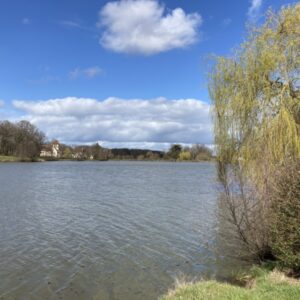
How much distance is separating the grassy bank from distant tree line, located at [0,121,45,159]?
351 ft

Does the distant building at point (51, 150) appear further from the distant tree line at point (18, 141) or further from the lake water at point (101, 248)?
the lake water at point (101, 248)

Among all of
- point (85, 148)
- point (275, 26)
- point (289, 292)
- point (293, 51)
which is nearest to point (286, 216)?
point (289, 292)

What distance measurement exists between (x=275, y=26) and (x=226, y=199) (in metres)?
5.44

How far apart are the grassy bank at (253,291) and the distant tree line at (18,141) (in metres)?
107

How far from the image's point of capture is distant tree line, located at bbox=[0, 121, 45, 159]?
10888 cm

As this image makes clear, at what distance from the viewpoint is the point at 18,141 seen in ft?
364

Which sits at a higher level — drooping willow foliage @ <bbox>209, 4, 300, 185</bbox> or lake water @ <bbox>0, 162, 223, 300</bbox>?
drooping willow foliage @ <bbox>209, 4, 300, 185</bbox>

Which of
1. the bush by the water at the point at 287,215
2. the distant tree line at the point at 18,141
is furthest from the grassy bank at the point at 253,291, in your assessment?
the distant tree line at the point at 18,141

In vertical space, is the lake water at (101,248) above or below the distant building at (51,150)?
below

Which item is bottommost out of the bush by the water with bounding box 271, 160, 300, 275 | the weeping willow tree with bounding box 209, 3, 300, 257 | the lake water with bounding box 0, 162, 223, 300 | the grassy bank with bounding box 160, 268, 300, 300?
the lake water with bounding box 0, 162, 223, 300

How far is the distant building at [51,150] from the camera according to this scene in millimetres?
130562

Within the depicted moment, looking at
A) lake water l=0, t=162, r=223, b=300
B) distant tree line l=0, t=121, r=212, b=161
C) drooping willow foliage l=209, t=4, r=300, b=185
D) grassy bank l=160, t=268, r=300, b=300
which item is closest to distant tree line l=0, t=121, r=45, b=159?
distant tree line l=0, t=121, r=212, b=161

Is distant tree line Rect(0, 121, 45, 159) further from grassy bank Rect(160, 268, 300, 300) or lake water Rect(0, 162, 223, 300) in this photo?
grassy bank Rect(160, 268, 300, 300)

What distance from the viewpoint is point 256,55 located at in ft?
36.3
